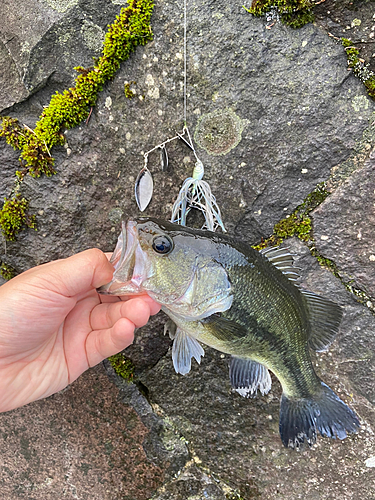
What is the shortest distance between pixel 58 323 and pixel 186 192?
1.14 metres

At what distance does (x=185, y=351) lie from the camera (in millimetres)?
2076

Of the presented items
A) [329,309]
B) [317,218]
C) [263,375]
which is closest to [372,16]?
[317,218]

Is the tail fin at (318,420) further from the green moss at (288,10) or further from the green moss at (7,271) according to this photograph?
the green moss at (288,10)

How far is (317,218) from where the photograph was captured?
2.32 metres

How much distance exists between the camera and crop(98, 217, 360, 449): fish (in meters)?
1.74

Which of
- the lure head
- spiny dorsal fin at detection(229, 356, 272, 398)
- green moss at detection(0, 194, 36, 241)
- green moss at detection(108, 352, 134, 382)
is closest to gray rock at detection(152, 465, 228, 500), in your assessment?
green moss at detection(108, 352, 134, 382)

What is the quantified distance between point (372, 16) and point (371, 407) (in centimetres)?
259

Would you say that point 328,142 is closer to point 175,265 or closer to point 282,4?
point 282,4

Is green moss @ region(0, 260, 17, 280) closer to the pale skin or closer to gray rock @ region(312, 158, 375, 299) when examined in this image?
the pale skin

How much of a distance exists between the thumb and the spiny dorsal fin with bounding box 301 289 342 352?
3.93 feet

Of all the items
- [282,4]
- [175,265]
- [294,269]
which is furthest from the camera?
[282,4]

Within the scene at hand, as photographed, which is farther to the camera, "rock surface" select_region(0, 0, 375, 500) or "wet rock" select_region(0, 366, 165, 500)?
"wet rock" select_region(0, 366, 165, 500)

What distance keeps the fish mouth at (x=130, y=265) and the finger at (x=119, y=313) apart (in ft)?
0.34

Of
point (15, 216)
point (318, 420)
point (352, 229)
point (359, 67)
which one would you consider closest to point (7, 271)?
point (15, 216)
